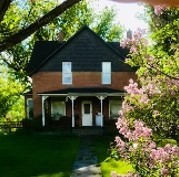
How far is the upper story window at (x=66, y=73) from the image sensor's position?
37.4 m

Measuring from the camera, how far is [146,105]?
31.2ft

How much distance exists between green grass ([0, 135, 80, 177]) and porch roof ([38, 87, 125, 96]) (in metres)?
5.02

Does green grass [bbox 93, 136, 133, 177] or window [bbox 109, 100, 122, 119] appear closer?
green grass [bbox 93, 136, 133, 177]

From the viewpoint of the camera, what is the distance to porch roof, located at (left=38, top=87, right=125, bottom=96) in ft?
118

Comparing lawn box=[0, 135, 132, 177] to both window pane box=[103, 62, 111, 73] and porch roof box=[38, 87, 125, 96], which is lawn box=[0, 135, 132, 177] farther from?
window pane box=[103, 62, 111, 73]

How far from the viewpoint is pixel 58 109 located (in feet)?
125

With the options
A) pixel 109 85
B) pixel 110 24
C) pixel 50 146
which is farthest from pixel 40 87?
pixel 110 24

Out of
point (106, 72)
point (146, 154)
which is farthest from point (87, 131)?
point (146, 154)

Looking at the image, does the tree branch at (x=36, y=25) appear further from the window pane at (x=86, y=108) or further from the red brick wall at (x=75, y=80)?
the window pane at (x=86, y=108)

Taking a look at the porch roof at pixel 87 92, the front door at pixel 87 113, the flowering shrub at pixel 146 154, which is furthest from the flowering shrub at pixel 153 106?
the front door at pixel 87 113

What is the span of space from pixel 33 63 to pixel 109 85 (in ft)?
23.5

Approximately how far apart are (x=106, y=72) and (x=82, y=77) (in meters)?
2.06

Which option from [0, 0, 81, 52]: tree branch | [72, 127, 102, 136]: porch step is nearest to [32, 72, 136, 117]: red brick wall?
[72, 127, 102, 136]: porch step

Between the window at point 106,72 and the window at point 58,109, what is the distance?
4.01 metres
